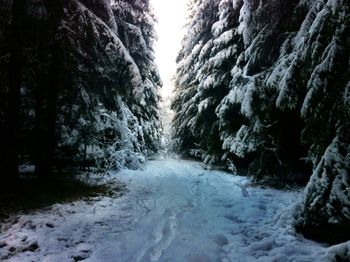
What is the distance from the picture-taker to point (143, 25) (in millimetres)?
20672

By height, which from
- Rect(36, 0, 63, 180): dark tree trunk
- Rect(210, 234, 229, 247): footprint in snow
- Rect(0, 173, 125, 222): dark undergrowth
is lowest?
Rect(210, 234, 229, 247): footprint in snow

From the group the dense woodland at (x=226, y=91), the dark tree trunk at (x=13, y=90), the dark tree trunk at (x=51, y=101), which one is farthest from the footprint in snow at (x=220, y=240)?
the dark tree trunk at (x=51, y=101)

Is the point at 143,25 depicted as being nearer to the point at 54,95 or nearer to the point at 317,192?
the point at 54,95

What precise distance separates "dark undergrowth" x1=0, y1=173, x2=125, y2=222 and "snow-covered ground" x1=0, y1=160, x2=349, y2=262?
0.41m

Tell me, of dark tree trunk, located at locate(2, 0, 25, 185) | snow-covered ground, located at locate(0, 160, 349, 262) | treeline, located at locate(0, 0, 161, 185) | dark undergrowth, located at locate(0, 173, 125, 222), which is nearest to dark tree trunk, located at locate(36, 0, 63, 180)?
treeline, located at locate(0, 0, 161, 185)

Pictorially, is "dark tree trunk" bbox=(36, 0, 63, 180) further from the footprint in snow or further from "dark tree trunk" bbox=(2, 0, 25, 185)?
the footprint in snow

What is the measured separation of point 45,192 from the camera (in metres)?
8.21

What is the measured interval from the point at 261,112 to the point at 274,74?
1917 millimetres

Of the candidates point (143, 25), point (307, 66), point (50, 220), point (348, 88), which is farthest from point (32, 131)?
point (143, 25)

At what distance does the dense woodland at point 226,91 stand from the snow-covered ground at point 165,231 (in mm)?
809

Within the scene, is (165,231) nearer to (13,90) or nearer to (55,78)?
(13,90)

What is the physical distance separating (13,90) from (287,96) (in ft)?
20.3

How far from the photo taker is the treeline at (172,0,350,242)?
A: 4629 millimetres

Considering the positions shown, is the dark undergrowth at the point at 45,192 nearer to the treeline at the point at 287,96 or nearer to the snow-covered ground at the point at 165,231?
the snow-covered ground at the point at 165,231
